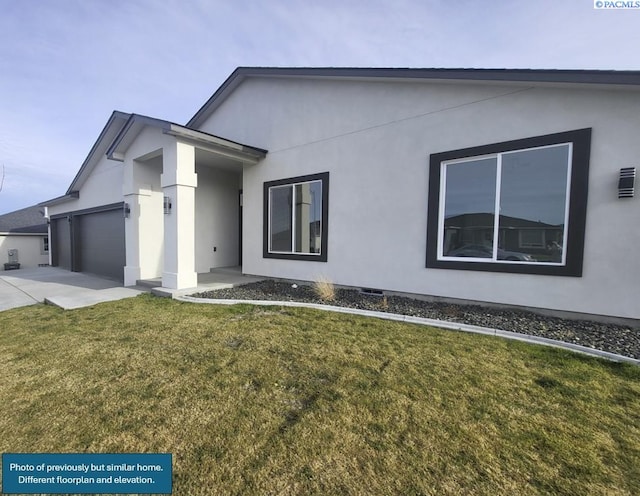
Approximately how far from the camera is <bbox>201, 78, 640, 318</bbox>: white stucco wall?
439cm

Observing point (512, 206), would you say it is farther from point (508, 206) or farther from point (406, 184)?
point (406, 184)

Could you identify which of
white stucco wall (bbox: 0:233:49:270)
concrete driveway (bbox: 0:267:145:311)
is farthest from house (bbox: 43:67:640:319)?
white stucco wall (bbox: 0:233:49:270)

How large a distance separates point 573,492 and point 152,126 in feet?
31.3

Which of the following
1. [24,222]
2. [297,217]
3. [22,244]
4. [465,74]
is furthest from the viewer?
[24,222]

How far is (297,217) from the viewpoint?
8164 millimetres

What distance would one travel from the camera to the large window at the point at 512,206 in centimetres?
465

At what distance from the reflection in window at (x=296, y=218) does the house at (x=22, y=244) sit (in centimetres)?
1712

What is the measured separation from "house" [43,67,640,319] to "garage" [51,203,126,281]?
19cm

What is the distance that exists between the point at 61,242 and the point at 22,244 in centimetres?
604

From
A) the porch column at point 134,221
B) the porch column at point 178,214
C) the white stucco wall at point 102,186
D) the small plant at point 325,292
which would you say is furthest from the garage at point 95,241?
the small plant at point 325,292

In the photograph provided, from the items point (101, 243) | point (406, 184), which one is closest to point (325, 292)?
point (406, 184)

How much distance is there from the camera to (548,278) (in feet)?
16.1

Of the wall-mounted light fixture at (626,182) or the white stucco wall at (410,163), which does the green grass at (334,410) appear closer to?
the white stucco wall at (410,163)

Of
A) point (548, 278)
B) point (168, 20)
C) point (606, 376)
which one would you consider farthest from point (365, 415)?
point (168, 20)
